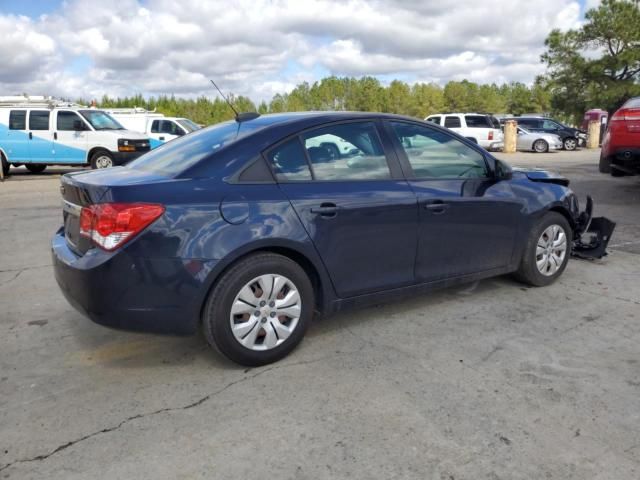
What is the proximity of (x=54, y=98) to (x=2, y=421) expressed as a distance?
60.9 feet

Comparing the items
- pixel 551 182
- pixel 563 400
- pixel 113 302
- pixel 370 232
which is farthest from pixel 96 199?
pixel 551 182

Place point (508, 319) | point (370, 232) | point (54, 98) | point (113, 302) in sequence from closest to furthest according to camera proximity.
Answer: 1. point (113, 302)
2. point (370, 232)
3. point (508, 319)
4. point (54, 98)

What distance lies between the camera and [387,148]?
3932 mm

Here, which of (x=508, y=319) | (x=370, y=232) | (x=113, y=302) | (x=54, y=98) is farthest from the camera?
(x=54, y=98)

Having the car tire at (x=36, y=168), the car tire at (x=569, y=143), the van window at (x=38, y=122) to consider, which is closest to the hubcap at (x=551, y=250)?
the van window at (x=38, y=122)

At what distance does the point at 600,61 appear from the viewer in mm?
39344

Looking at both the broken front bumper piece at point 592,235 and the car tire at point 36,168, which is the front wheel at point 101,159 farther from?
the broken front bumper piece at point 592,235

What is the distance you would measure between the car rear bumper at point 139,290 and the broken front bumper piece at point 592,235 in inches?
158

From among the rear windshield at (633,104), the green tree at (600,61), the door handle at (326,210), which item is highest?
the green tree at (600,61)

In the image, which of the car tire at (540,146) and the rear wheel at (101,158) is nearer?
the rear wheel at (101,158)

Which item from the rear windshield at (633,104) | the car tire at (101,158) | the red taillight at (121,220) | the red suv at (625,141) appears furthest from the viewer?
the car tire at (101,158)

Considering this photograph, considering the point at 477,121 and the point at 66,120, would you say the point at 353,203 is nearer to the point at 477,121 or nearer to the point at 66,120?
the point at 66,120

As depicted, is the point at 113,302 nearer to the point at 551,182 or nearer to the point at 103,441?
the point at 103,441

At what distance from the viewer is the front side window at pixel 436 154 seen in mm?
4043
